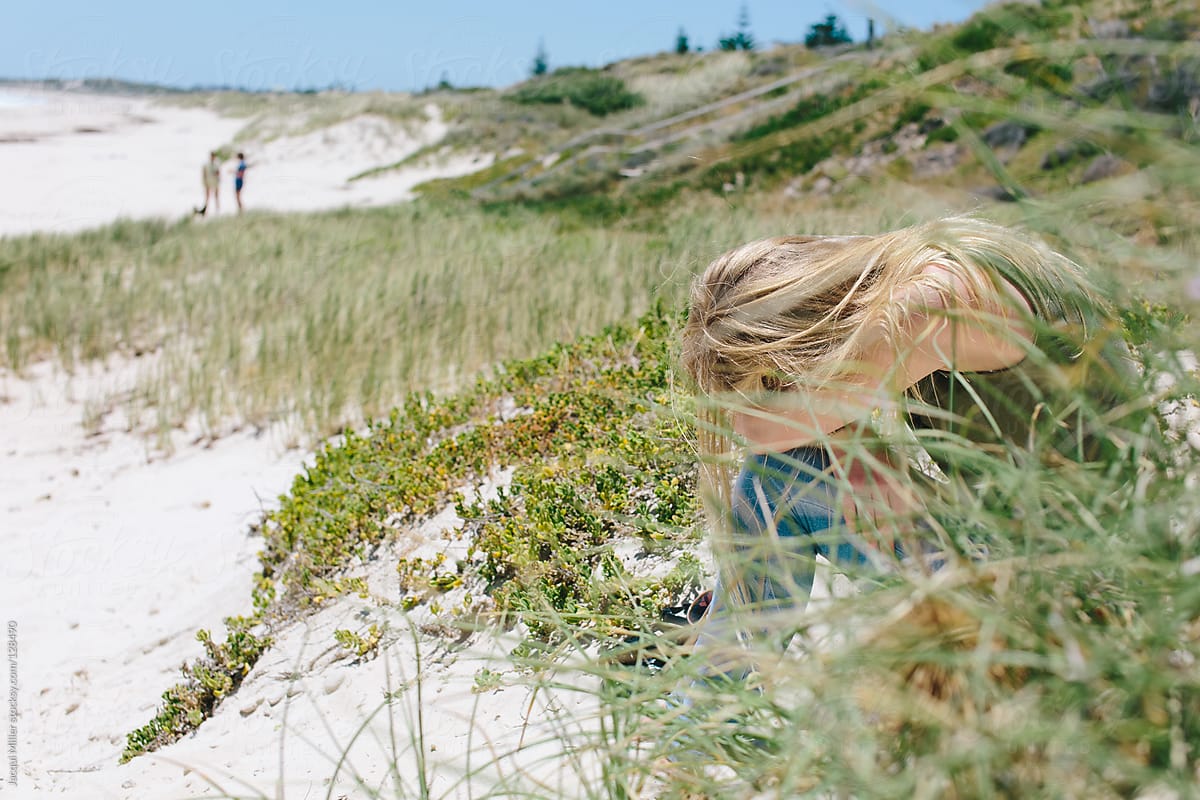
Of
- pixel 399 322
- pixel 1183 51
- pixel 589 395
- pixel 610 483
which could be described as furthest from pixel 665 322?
pixel 1183 51

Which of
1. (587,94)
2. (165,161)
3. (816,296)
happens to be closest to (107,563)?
(816,296)

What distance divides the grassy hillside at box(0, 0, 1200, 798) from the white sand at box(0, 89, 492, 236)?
445 inches

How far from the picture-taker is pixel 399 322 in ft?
20.5

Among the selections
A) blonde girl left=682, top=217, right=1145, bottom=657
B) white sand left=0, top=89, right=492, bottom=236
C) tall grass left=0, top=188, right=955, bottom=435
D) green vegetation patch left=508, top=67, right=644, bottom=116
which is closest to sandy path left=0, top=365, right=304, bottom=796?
tall grass left=0, top=188, right=955, bottom=435

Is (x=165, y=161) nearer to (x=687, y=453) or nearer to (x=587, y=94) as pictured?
(x=587, y=94)

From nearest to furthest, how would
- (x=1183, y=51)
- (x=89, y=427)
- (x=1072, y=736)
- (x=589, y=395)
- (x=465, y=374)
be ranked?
(x=1072, y=736), (x=1183, y=51), (x=589, y=395), (x=465, y=374), (x=89, y=427)

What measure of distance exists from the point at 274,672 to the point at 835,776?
8.59 feet

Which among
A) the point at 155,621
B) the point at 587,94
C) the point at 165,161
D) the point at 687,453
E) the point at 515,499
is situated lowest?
the point at 155,621

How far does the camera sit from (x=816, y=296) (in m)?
2.17

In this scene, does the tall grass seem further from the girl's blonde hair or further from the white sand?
the white sand

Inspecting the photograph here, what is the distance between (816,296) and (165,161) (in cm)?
3178

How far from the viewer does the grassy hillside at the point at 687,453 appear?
89cm

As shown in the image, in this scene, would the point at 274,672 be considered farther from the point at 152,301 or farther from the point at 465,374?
the point at 152,301

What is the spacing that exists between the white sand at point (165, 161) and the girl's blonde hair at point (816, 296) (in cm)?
1646
